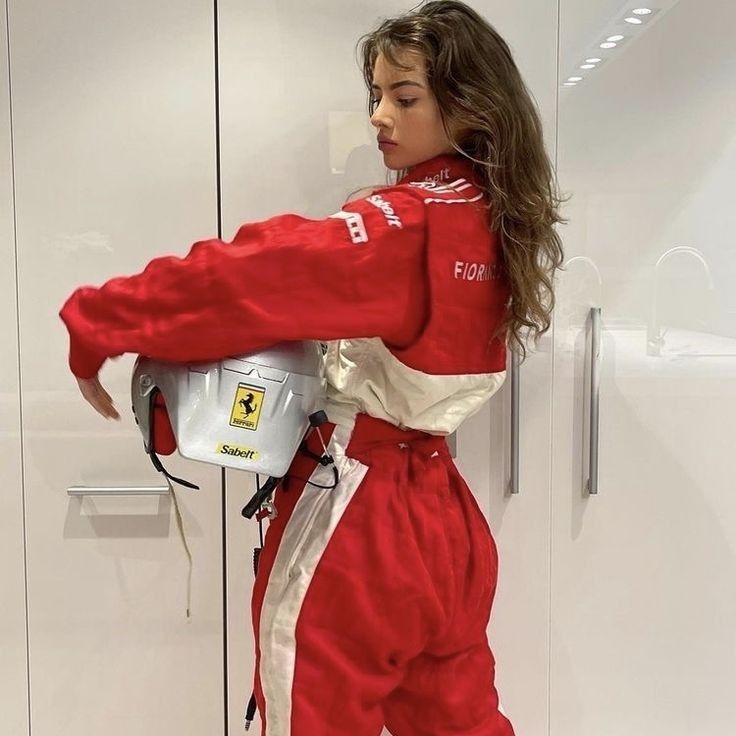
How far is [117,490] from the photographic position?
64.8 inches

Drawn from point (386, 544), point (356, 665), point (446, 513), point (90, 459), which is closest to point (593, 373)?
point (446, 513)

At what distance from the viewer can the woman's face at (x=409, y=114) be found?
124cm

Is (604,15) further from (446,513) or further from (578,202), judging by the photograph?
(446,513)

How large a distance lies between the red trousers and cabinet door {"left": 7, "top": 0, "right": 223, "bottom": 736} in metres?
0.44

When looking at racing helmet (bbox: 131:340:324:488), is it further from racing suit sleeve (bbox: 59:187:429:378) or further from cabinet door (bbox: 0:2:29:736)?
cabinet door (bbox: 0:2:29:736)

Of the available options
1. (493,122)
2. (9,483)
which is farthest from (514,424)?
(9,483)

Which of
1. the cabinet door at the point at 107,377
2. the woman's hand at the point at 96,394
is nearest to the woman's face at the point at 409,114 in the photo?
the cabinet door at the point at 107,377

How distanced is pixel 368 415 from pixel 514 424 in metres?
0.50

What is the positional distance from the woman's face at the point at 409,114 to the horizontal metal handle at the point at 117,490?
0.81m

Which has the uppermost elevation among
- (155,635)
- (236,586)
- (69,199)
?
(69,199)

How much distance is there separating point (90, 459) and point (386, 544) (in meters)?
0.74

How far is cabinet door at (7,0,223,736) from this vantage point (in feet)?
5.21

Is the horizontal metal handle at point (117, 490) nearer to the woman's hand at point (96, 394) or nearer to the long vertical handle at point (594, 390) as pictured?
the woman's hand at point (96, 394)

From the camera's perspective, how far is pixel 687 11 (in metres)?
1.63
